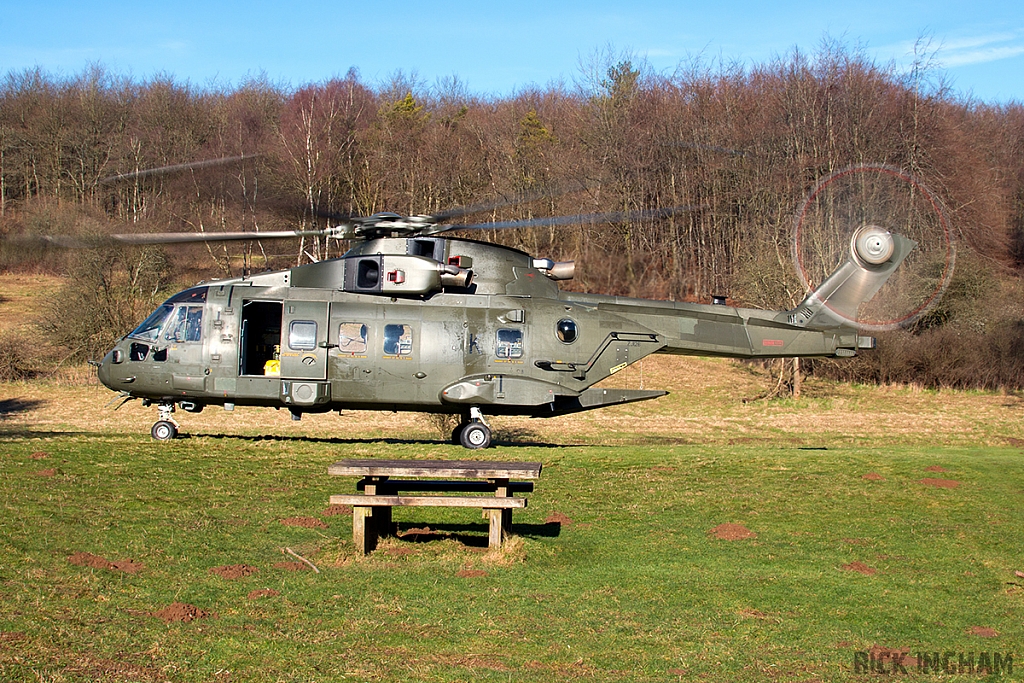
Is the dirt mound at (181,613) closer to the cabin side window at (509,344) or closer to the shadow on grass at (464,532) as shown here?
the shadow on grass at (464,532)

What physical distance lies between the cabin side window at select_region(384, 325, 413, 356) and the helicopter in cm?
2

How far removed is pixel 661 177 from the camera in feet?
125

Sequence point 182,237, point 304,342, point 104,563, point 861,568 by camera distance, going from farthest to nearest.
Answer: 1. point 304,342
2. point 182,237
3. point 861,568
4. point 104,563

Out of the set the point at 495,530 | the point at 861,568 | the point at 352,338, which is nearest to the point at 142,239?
the point at 352,338

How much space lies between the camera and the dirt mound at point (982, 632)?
868 centimetres

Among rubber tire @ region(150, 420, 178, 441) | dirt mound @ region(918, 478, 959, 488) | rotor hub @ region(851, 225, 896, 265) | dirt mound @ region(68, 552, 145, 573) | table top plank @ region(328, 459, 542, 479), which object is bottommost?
dirt mound @ region(68, 552, 145, 573)

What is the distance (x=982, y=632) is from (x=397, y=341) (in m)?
11.4

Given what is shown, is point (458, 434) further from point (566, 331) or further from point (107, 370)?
point (107, 370)

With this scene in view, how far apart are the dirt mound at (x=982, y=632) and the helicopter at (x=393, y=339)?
9.69 meters

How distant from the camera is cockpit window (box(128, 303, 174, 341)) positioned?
58.9 feet

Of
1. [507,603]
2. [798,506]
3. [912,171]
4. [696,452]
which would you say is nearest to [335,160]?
[912,171]

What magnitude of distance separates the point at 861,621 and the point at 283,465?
369 inches

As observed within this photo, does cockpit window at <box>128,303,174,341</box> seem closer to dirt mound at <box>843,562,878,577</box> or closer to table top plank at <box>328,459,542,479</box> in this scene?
table top plank at <box>328,459,542,479</box>

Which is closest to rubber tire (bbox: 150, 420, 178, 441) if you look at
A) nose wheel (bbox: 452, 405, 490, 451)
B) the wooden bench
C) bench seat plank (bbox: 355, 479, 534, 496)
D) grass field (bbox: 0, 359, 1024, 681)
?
grass field (bbox: 0, 359, 1024, 681)
